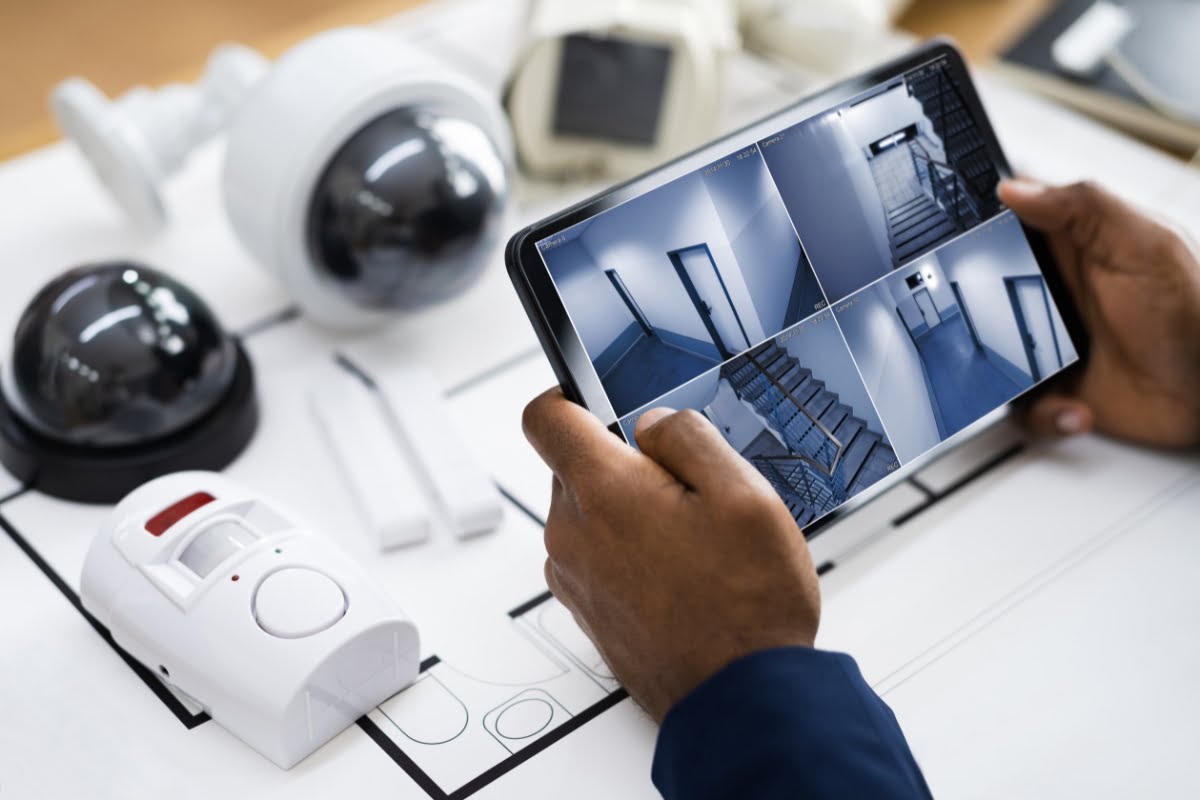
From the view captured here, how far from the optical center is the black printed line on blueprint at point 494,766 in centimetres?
59

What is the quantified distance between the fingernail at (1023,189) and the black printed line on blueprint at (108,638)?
58 centimetres

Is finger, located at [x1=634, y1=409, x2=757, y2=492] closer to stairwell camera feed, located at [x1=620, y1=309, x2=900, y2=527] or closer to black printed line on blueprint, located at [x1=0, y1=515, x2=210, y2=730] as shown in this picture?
stairwell camera feed, located at [x1=620, y1=309, x2=900, y2=527]

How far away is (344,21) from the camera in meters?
1.19

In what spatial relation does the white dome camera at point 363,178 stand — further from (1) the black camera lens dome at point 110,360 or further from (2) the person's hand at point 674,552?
(2) the person's hand at point 674,552

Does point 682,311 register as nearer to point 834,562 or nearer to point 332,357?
point 834,562

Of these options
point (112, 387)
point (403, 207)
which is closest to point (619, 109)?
point (403, 207)

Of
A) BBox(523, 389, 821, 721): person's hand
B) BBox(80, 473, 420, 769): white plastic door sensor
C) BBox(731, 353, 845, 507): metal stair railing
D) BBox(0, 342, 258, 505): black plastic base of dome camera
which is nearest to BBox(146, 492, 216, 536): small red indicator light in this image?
BBox(80, 473, 420, 769): white plastic door sensor

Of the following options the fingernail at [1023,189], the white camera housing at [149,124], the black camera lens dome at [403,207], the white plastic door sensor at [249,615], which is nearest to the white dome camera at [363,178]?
the black camera lens dome at [403,207]

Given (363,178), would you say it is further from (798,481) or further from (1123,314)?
(1123,314)

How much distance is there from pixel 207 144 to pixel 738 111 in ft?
1.62

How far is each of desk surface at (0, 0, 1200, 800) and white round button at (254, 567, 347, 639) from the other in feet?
0.22

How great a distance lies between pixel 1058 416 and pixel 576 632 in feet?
1.18

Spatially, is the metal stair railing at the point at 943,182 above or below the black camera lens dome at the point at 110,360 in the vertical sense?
below

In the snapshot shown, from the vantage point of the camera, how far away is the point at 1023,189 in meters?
0.75
